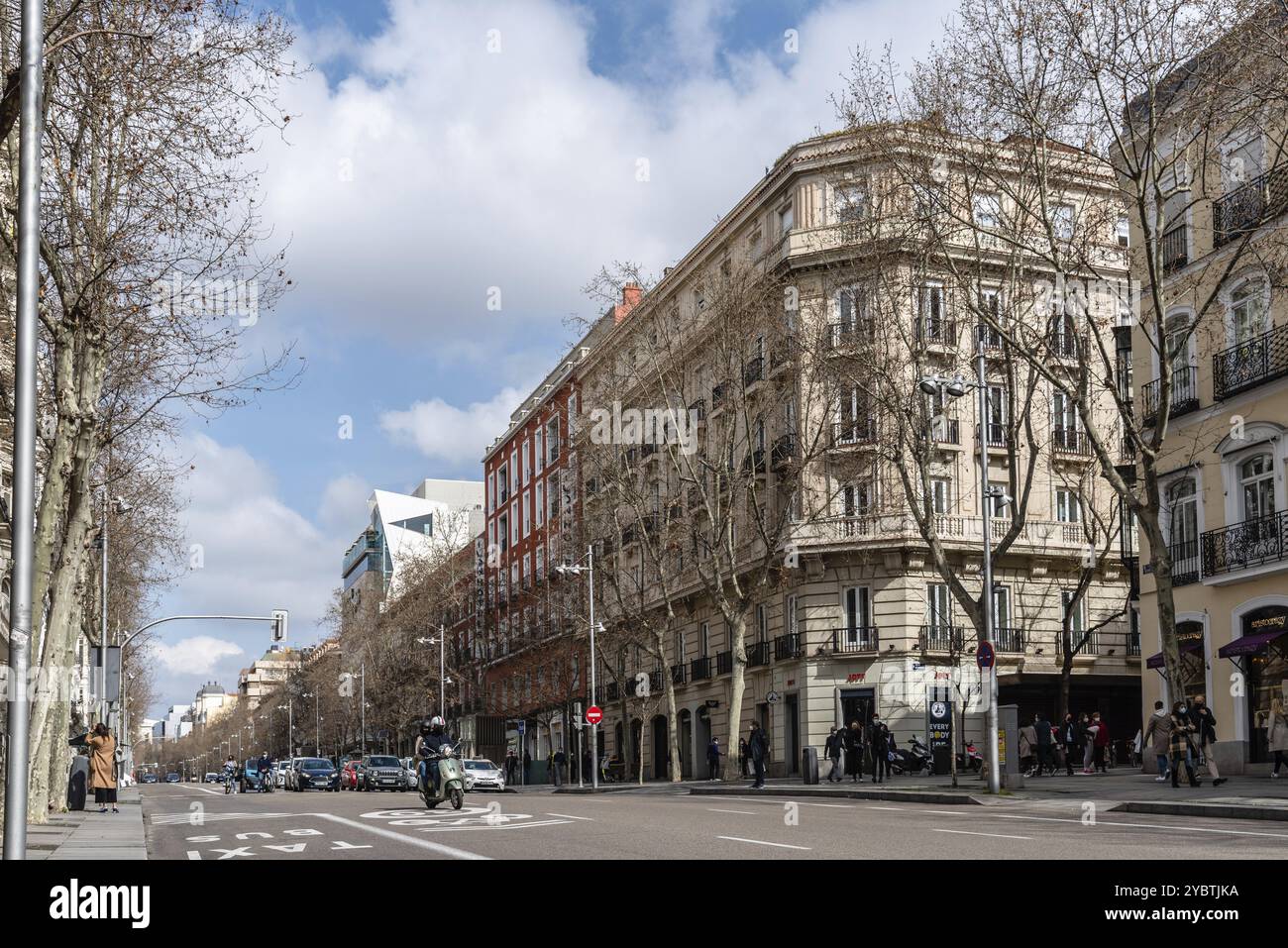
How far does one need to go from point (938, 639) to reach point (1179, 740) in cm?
2127

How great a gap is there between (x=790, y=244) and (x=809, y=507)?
387 inches

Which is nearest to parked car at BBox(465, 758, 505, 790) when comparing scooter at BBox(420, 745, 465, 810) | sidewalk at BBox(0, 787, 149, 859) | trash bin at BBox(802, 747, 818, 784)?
trash bin at BBox(802, 747, 818, 784)

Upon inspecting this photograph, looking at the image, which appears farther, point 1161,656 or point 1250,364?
point 1161,656

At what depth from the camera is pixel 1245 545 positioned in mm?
32906

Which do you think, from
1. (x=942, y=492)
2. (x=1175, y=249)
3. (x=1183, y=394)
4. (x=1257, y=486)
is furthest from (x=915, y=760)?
(x=1175, y=249)

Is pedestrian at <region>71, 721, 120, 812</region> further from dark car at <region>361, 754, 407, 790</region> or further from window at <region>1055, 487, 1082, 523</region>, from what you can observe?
window at <region>1055, 487, 1082, 523</region>

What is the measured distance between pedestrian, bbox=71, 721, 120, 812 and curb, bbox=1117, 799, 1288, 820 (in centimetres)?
1859

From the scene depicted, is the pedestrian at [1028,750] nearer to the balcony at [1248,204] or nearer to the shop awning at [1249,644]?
the shop awning at [1249,644]

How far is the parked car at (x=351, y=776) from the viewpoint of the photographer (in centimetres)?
5942

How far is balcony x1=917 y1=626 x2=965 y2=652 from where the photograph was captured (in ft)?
158

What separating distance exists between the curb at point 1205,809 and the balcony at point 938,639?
24.6 metres

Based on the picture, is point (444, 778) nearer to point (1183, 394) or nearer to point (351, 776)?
point (1183, 394)
